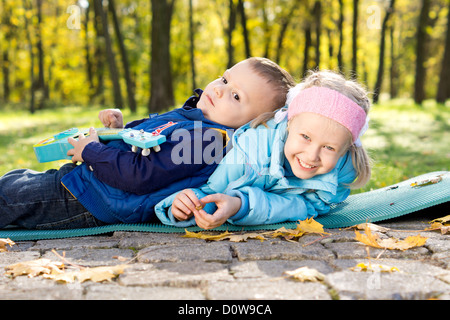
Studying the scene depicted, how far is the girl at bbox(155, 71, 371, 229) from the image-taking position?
299 cm

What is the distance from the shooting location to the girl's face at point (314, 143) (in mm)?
2992

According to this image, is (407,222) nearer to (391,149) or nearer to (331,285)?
(331,285)

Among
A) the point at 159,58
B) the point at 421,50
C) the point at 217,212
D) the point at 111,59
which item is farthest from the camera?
the point at 421,50

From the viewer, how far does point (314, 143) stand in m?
3.02

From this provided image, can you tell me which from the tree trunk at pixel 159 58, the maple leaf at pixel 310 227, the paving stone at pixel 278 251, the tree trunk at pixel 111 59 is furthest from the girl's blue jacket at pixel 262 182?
the tree trunk at pixel 111 59

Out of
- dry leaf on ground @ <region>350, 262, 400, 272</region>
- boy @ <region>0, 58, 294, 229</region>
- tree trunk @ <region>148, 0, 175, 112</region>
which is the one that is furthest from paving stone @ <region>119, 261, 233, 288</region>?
tree trunk @ <region>148, 0, 175, 112</region>

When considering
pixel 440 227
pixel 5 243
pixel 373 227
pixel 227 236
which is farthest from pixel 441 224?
pixel 5 243

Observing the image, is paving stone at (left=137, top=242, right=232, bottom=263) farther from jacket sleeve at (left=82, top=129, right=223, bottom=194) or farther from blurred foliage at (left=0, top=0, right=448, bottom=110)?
blurred foliage at (left=0, top=0, right=448, bottom=110)

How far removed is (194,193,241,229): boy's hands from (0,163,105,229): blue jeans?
0.93 m

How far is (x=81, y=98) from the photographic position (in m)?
42.1

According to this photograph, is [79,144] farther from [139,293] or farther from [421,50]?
[421,50]

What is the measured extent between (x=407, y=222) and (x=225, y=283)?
1.91 meters

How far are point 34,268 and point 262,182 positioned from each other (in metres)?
1.60
